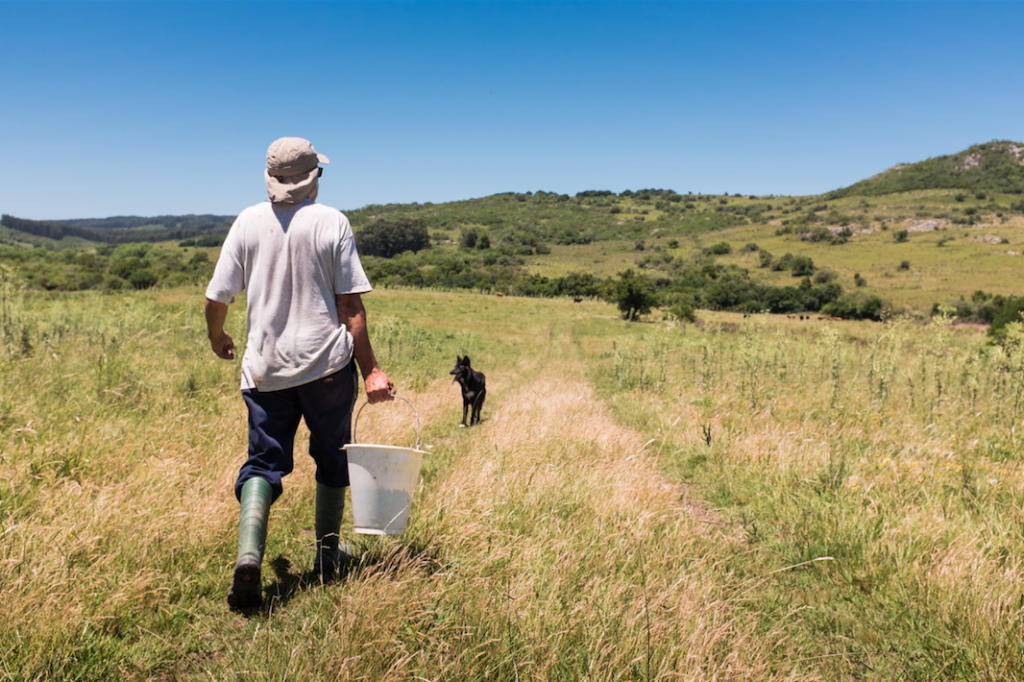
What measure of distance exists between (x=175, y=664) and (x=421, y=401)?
6.03m

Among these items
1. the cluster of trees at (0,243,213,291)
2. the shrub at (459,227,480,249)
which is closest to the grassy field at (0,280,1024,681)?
the cluster of trees at (0,243,213,291)

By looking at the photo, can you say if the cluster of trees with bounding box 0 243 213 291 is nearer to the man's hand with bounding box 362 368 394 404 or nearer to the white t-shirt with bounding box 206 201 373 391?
the white t-shirt with bounding box 206 201 373 391

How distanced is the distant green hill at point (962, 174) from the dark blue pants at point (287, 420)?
626 feet

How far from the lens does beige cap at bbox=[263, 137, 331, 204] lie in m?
2.54

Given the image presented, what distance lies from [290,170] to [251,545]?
1.82 m

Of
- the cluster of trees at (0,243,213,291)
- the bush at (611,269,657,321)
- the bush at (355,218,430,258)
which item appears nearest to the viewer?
the bush at (611,269,657,321)

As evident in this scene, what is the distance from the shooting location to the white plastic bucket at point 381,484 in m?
2.45

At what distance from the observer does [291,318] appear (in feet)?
8.21

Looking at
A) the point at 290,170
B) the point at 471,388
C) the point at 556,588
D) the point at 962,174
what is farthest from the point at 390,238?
the point at 962,174

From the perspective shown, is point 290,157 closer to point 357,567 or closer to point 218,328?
point 218,328

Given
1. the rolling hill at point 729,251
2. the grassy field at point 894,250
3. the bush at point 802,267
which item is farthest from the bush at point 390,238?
the bush at point 802,267

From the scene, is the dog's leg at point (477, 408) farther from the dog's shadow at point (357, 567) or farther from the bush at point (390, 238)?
the bush at point (390, 238)

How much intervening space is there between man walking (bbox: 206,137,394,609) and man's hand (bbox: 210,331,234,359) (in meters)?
0.16

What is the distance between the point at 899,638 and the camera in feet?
8.13
